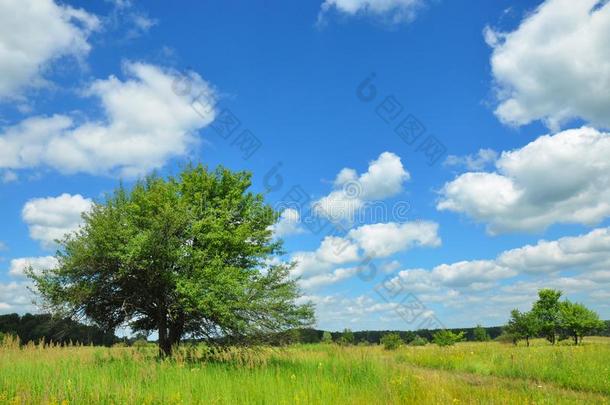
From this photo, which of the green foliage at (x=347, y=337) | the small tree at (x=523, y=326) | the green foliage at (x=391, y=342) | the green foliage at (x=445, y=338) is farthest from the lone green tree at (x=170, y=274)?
the small tree at (x=523, y=326)

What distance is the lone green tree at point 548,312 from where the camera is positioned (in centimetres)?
4456

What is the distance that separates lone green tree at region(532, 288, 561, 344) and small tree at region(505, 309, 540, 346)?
48 cm

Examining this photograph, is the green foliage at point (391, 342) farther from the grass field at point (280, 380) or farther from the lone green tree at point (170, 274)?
the lone green tree at point (170, 274)

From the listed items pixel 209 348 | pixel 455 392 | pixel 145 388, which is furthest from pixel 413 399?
pixel 209 348

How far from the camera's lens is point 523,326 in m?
45.1

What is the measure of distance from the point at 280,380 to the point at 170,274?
7577 mm

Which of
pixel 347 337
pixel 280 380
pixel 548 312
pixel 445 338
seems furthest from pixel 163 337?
pixel 548 312

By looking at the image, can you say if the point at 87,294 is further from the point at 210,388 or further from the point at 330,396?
the point at 330,396

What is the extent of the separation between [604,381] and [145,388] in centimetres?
1356

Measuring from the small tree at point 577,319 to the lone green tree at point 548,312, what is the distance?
1.79ft

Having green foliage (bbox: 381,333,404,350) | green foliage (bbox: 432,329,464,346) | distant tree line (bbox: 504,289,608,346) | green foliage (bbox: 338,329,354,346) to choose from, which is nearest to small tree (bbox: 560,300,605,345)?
distant tree line (bbox: 504,289,608,346)

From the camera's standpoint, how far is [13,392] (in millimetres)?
9492

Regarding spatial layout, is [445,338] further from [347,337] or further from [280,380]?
[280,380]

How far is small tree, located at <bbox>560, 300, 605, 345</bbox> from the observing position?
44.5 meters
